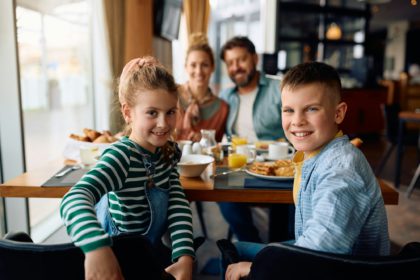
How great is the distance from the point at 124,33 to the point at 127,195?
226cm

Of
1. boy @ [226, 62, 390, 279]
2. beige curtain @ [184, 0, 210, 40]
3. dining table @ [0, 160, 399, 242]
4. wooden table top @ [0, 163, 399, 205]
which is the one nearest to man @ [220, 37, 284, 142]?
dining table @ [0, 160, 399, 242]

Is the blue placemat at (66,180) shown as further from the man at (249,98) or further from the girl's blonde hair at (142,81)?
the man at (249,98)

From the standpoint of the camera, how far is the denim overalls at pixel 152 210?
3.98ft

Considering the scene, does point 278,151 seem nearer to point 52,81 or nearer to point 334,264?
point 334,264

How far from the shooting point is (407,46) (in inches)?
471

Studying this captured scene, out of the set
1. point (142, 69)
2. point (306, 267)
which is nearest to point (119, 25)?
point (142, 69)

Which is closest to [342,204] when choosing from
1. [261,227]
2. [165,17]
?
[261,227]

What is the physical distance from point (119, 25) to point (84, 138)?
1609 mm

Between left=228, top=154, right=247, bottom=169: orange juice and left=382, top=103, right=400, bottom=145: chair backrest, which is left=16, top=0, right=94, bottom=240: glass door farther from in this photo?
left=382, top=103, right=400, bottom=145: chair backrest

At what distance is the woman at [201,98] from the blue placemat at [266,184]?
1055 mm

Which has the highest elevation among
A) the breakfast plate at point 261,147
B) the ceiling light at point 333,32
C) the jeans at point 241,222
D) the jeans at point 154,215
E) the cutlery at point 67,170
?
the ceiling light at point 333,32

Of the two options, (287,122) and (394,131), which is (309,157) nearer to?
(287,122)

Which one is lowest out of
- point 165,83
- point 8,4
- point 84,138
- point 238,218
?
point 238,218

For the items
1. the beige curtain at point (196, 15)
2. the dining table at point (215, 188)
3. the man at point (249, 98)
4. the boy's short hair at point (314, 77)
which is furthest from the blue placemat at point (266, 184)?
the beige curtain at point (196, 15)
